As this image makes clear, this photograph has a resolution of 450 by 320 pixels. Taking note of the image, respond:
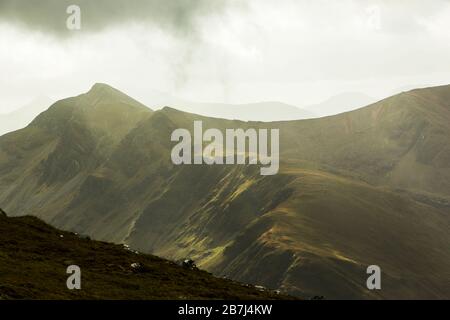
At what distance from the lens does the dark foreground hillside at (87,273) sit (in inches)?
2158

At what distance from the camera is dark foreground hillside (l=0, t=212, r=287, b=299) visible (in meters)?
54.8

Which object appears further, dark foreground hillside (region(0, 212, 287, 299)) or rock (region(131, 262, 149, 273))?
rock (region(131, 262, 149, 273))

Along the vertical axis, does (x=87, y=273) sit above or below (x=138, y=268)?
above

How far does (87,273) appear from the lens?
205ft

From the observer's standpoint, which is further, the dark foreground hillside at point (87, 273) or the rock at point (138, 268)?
the rock at point (138, 268)

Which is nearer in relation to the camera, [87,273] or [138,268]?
[87,273]
